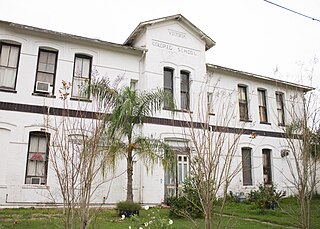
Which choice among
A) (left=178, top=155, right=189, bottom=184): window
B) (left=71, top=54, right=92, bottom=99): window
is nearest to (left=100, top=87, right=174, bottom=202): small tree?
(left=71, top=54, right=92, bottom=99): window

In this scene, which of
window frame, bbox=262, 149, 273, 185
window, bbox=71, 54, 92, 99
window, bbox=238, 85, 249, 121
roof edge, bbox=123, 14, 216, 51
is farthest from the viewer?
window frame, bbox=262, 149, 273, 185

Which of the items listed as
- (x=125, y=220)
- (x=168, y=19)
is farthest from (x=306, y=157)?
(x=168, y=19)

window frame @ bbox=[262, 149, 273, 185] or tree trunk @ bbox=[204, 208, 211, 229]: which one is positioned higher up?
window frame @ bbox=[262, 149, 273, 185]

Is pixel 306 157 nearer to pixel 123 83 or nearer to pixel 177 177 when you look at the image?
pixel 177 177

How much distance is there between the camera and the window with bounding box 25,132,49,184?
1175 cm

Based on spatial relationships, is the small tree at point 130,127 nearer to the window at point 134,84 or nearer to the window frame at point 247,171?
the window at point 134,84

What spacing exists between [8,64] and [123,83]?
16.4 ft

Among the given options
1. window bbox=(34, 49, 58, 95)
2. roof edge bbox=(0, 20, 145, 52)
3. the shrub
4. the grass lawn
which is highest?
roof edge bbox=(0, 20, 145, 52)

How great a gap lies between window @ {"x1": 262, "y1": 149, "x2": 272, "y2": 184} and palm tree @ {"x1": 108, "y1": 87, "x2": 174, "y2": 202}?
9.52 meters

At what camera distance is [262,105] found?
18.8 metres

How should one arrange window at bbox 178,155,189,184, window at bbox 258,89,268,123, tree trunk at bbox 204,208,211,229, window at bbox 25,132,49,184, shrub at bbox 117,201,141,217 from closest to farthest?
1. tree trunk at bbox 204,208,211,229
2. shrub at bbox 117,201,141,217
3. window at bbox 25,132,49,184
4. window at bbox 178,155,189,184
5. window at bbox 258,89,268,123

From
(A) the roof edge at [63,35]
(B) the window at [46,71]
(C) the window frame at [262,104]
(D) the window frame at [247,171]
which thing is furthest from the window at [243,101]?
(B) the window at [46,71]

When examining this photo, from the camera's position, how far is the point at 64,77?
1298 cm

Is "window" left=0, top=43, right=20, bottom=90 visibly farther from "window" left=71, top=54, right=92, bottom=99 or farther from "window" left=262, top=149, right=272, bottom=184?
"window" left=262, top=149, right=272, bottom=184
